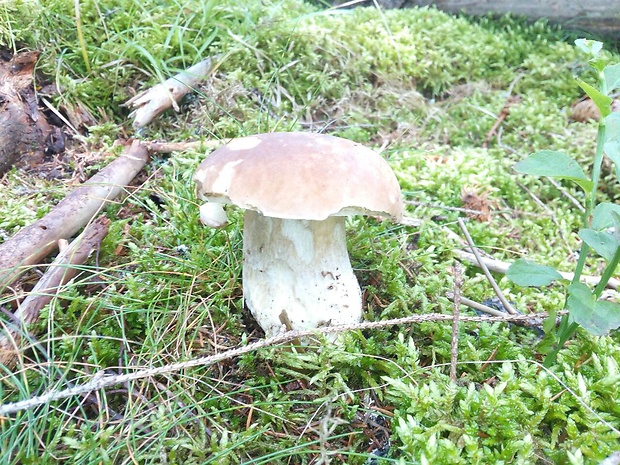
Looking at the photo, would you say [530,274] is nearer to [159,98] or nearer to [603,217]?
[603,217]

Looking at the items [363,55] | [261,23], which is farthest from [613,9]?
[261,23]

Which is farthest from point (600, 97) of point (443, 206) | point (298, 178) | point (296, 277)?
point (443, 206)

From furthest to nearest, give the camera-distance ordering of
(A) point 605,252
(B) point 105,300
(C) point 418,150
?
(C) point 418,150, (B) point 105,300, (A) point 605,252

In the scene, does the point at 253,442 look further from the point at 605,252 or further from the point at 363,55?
the point at 363,55

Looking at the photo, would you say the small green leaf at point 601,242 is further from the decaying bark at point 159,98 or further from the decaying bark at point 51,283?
the decaying bark at point 159,98

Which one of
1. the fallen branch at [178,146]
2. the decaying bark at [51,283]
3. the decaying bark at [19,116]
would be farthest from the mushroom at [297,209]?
the decaying bark at [19,116]

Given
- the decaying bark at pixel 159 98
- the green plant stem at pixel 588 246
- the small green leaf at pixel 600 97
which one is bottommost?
the decaying bark at pixel 159 98
